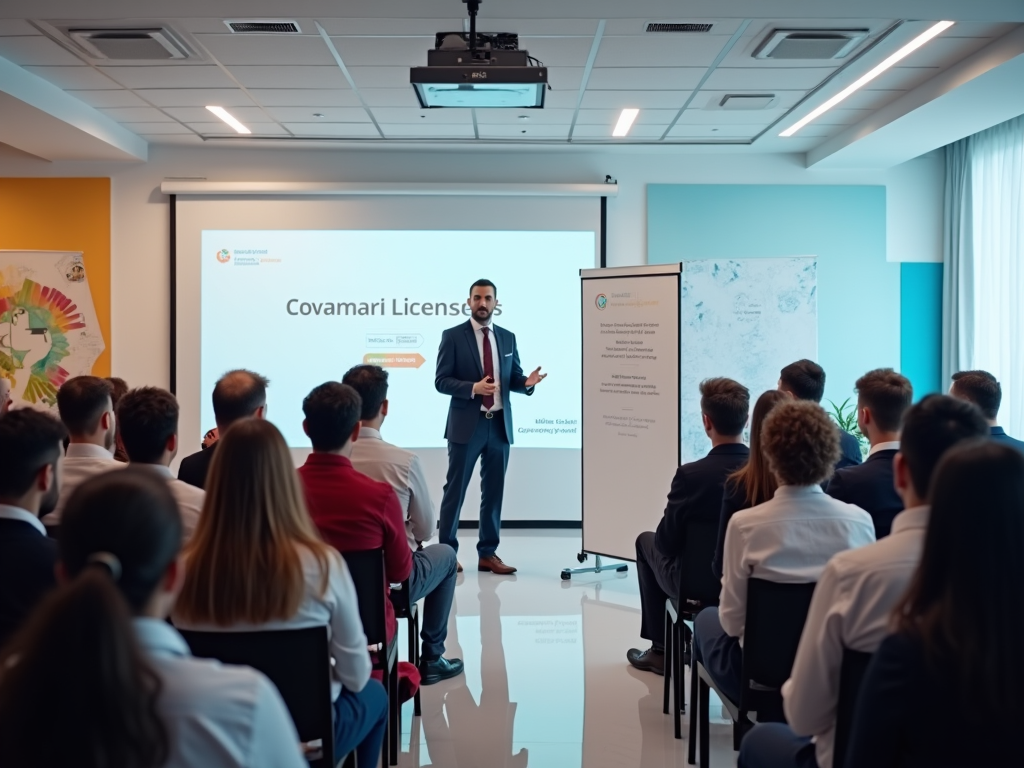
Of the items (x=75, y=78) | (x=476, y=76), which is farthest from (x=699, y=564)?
(x=75, y=78)

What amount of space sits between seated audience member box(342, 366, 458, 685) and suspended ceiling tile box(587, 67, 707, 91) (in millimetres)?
2722

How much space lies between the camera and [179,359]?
7223 mm

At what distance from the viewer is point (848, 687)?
1.60 m

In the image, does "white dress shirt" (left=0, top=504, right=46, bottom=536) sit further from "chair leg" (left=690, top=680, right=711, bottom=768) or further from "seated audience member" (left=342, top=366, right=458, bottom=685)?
"chair leg" (left=690, top=680, right=711, bottom=768)

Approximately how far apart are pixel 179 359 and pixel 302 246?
1.41m

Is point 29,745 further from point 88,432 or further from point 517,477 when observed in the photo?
point 517,477

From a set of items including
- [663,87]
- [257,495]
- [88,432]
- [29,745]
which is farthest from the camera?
[663,87]

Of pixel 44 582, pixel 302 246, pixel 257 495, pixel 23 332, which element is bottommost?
pixel 44 582

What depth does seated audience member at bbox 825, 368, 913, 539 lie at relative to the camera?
287cm

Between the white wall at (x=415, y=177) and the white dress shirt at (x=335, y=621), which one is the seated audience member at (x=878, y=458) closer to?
the white dress shirt at (x=335, y=621)

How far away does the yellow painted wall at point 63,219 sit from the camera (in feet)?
23.5

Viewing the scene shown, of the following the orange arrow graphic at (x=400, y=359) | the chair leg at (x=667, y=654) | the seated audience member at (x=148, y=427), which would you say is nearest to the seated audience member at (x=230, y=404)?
the seated audience member at (x=148, y=427)

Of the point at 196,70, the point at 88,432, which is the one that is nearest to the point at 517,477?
the point at 196,70

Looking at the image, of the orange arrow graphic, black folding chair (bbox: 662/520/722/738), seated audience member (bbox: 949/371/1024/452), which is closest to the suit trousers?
the orange arrow graphic
